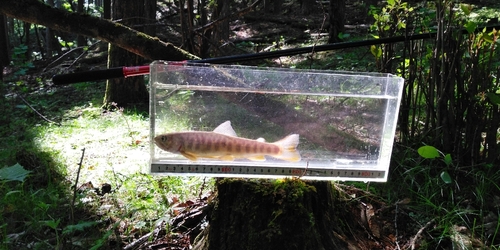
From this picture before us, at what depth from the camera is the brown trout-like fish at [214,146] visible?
1.97 m

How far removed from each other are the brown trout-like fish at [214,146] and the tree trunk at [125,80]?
18.9 feet

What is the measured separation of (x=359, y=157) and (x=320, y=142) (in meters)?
0.22

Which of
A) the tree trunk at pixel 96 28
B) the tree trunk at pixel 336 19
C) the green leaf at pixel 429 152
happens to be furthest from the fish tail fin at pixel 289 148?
the tree trunk at pixel 336 19

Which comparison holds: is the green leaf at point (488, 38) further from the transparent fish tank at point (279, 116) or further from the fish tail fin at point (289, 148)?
the fish tail fin at point (289, 148)

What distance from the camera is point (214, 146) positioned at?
1.98 m

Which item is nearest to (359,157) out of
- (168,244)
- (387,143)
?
(387,143)

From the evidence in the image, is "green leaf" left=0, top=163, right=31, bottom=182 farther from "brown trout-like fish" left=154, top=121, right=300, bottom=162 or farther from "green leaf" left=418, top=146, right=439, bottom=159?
"green leaf" left=418, top=146, right=439, bottom=159

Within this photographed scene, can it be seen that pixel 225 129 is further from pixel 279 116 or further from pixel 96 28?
pixel 96 28

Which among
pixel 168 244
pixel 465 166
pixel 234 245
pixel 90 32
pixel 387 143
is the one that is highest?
pixel 90 32

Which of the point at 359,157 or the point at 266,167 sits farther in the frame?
the point at 359,157

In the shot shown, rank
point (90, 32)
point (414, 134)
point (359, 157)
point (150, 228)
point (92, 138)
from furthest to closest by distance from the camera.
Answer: point (92, 138) < point (414, 134) < point (90, 32) < point (150, 228) < point (359, 157)

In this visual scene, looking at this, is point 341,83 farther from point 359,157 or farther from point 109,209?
point 109,209

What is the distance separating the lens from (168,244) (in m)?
2.72

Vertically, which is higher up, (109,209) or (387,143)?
(387,143)
